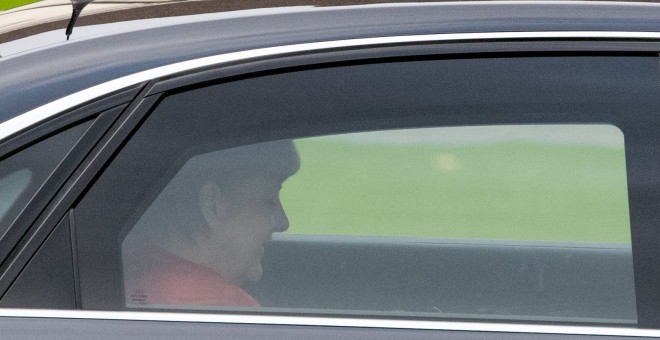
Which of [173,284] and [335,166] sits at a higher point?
[335,166]

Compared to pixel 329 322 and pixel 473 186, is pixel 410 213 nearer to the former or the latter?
pixel 473 186

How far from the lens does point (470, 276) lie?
189 cm

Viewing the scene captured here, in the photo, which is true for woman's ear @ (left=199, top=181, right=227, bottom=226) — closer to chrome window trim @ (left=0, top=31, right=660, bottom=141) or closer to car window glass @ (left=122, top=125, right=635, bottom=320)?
car window glass @ (left=122, top=125, right=635, bottom=320)

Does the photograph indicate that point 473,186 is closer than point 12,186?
No

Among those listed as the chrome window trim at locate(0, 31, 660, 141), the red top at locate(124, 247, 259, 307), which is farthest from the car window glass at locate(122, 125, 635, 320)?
the chrome window trim at locate(0, 31, 660, 141)

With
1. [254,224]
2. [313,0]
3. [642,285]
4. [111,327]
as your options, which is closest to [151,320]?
[111,327]

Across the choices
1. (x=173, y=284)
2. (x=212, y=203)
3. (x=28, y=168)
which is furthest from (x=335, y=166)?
(x=28, y=168)

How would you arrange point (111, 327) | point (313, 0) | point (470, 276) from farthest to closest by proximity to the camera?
point (313, 0) → point (470, 276) → point (111, 327)

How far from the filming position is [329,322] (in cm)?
179

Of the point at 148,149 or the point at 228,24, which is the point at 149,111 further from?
the point at 228,24

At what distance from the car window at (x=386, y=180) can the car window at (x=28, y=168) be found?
9cm

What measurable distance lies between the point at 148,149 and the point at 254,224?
267mm

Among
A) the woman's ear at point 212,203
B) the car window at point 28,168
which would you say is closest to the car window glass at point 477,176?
the woman's ear at point 212,203

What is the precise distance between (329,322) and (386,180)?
0.93 ft
